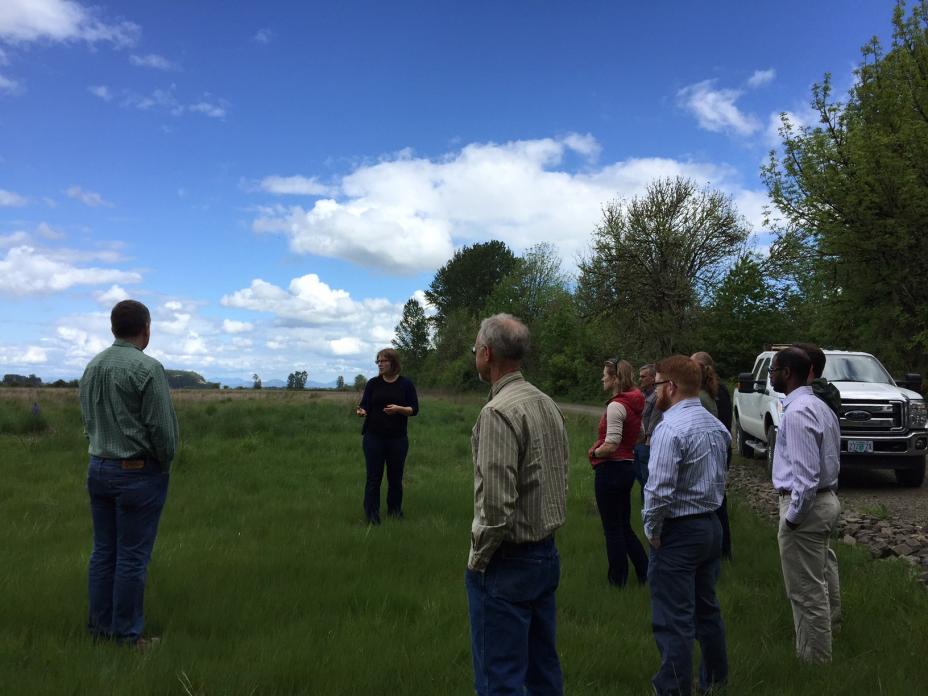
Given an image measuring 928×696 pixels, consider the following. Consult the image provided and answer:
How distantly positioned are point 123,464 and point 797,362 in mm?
4293

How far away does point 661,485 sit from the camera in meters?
3.65

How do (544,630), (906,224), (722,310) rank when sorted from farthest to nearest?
(722,310)
(906,224)
(544,630)

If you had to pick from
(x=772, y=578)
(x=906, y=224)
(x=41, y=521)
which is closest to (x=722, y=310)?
(x=906, y=224)

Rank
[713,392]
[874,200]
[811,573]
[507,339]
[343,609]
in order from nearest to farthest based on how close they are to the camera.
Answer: [507,339], [811,573], [343,609], [713,392], [874,200]

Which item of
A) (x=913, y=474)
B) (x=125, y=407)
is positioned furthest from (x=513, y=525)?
(x=913, y=474)

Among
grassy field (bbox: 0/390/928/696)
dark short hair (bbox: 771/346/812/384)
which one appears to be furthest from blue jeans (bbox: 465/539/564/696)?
dark short hair (bbox: 771/346/812/384)

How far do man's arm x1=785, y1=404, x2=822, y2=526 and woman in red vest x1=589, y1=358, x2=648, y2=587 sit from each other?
65.6 inches

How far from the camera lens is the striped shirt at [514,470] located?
276 cm

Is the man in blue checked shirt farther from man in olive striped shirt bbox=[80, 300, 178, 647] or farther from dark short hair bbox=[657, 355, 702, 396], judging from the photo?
man in olive striped shirt bbox=[80, 300, 178, 647]

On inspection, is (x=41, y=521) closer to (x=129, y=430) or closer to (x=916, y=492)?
(x=129, y=430)

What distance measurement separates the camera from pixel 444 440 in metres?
17.4

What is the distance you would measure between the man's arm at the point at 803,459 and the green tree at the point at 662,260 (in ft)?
104

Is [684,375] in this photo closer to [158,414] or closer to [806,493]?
[806,493]

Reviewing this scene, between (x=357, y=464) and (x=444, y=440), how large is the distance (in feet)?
15.4
